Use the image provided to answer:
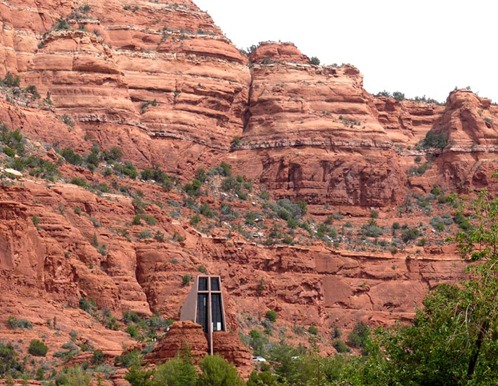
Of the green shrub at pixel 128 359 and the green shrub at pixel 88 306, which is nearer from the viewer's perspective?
the green shrub at pixel 128 359

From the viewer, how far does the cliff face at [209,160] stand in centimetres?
7869

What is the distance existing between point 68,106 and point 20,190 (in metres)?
24.9

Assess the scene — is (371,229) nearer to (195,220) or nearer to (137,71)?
(195,220)

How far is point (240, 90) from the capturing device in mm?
109438

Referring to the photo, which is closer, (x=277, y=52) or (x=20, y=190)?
(x=20, y=190)

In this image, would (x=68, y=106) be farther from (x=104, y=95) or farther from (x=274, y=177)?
(x=274, y=177)

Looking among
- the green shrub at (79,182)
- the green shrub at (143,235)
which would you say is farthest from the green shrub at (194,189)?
the green shrub at (143,235)

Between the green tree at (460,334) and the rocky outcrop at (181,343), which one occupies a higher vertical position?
the rocky outcrop at (181,343)

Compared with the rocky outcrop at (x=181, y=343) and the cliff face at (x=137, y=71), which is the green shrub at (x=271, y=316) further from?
the rocky outcrop at (x=181, y=343)

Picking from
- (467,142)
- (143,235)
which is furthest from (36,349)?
(467,142)

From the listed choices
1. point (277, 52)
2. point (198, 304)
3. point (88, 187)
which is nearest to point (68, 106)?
point (88, 187)

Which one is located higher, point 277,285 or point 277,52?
point 277,52

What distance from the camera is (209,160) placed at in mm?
105125

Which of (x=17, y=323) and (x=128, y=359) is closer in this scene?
(x=128, y=359)
